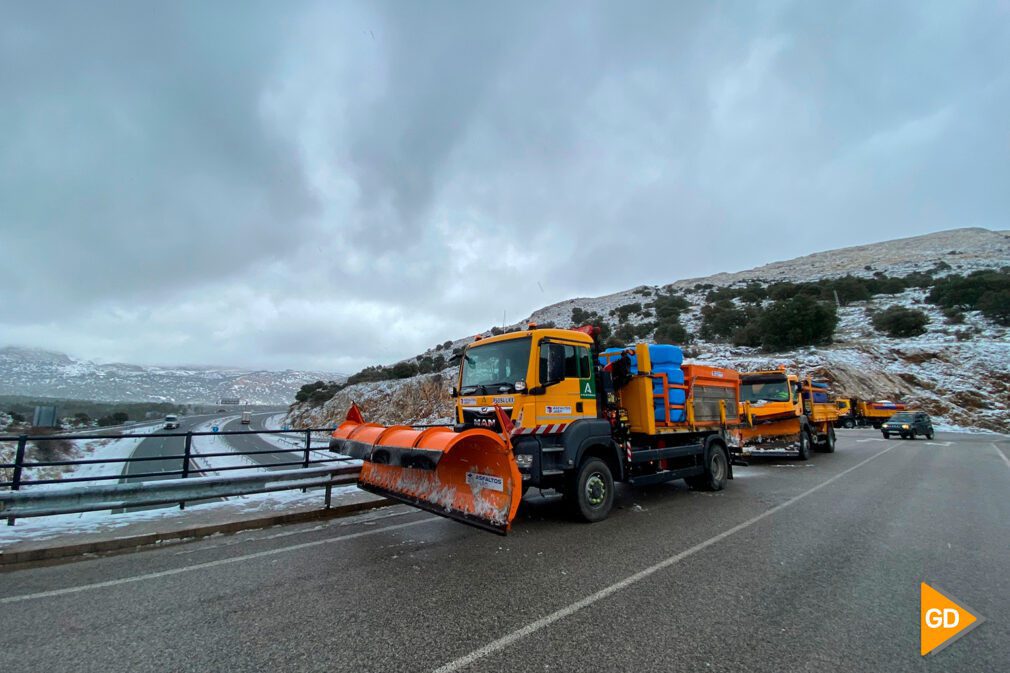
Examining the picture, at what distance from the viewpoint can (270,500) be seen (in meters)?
8.32

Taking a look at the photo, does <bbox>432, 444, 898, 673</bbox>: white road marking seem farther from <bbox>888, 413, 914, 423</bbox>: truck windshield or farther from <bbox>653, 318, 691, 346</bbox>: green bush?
<bbox>653, 318, 691, 346</bbox>: green bush

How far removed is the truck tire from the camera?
9.51 meters

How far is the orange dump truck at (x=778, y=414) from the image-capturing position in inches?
585

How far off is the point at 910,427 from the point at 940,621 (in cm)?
2841

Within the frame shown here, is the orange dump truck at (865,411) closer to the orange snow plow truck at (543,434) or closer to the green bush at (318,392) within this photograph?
Answer: the orange snow plow truck at (543,434)

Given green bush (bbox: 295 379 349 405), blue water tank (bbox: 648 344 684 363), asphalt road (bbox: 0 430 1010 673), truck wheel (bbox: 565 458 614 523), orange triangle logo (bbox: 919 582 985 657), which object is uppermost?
green bush (bbox: 295 379 349 405)

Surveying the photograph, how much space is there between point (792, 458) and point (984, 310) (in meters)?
46.2

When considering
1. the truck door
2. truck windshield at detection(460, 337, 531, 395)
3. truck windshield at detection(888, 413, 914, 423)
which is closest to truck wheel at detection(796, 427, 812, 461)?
the truck door

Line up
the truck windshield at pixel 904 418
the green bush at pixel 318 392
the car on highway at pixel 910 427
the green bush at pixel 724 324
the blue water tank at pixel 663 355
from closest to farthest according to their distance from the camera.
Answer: the blue water tank at pixel 663 355 < the car on highway at pixel 910 427 < the truck windshield at pixel 904 418 < the green bush at pixel 724 324 < the green bush at pixel 318 392

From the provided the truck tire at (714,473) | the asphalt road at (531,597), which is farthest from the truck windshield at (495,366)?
the truck tire at (714,473)

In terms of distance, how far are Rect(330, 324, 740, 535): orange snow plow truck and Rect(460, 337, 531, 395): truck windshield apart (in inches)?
0.7

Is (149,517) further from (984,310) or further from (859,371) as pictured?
(984,310)

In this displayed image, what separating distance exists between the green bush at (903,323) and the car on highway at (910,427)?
23.4 metres

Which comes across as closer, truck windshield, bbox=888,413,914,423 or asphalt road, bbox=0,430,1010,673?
asphalt road, bbox=0,430,1010,673
